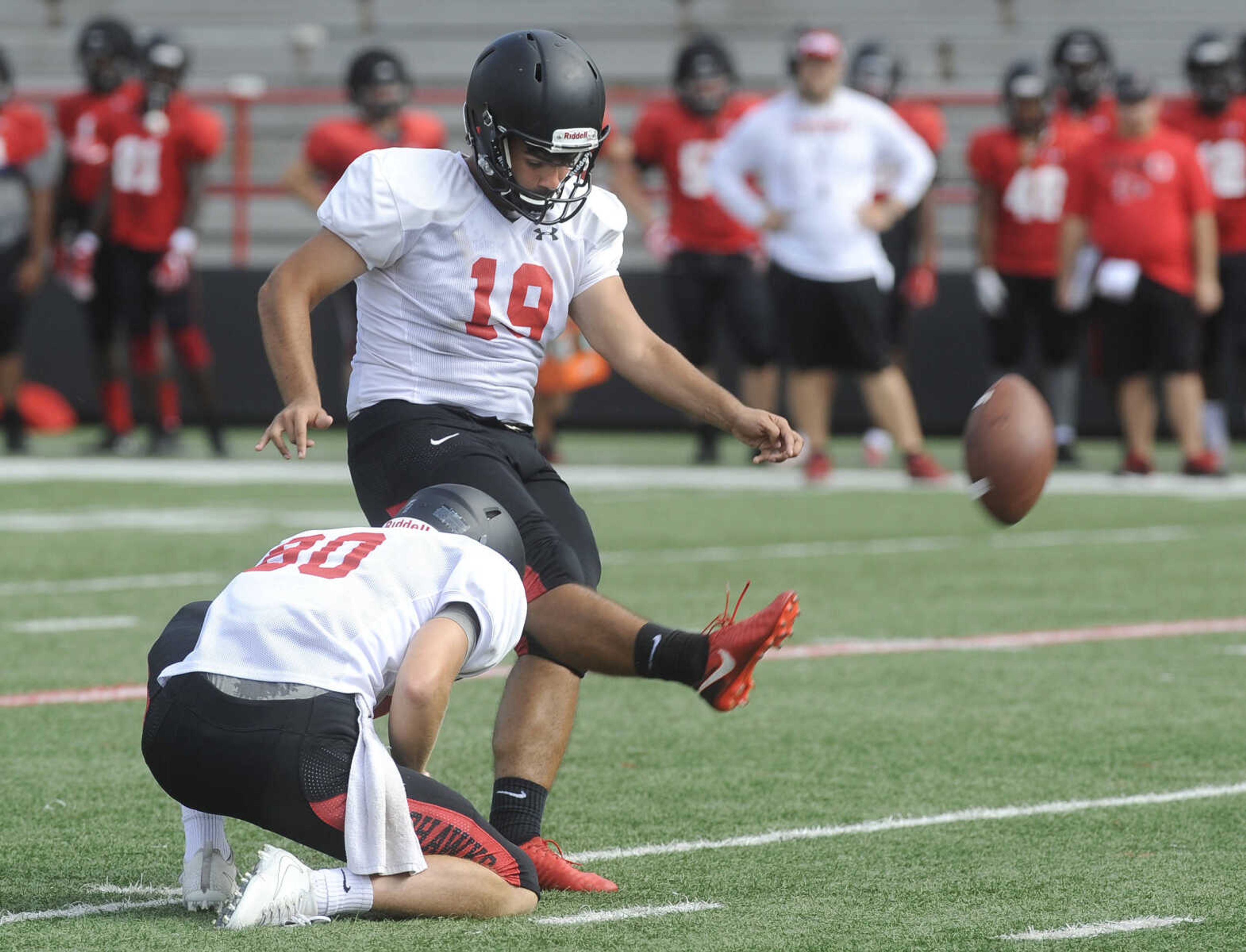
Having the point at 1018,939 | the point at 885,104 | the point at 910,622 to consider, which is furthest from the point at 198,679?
the point at 885,104

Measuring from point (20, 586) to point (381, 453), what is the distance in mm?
3933

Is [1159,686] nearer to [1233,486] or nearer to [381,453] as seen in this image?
[381,453]

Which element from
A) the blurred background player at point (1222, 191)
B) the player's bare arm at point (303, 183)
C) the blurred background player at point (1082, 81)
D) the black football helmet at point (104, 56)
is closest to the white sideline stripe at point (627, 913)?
the player's bare arm at point (303, 183)

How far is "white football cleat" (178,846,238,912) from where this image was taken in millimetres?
3617

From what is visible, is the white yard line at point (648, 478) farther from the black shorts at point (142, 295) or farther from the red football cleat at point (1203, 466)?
A: the black shorts at point (142, 295)

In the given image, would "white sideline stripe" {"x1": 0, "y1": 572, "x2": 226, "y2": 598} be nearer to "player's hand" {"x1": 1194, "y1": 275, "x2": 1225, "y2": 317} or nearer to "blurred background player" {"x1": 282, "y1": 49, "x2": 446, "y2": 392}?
"blurred background player" {"x1": 282, "y1": 49, "x2": 446, "y2": 392}

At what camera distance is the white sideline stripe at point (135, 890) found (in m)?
3.73

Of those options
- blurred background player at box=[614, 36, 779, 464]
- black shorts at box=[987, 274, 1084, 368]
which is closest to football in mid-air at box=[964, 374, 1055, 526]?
blurred background player at box=[614, 36, 779, 464]

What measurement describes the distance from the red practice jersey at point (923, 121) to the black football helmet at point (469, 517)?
395 inches

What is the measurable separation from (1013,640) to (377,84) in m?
6.20

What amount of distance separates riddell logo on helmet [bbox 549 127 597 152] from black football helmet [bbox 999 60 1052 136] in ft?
29.5

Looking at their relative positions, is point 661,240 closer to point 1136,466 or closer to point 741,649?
point 1136,466

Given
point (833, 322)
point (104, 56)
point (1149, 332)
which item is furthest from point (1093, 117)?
point (104, 56)

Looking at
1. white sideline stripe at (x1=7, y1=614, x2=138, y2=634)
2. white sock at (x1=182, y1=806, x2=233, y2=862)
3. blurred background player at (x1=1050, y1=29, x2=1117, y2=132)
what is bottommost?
white sideline stripe at (x1=7, y1=614, x2=138, y2=634)
